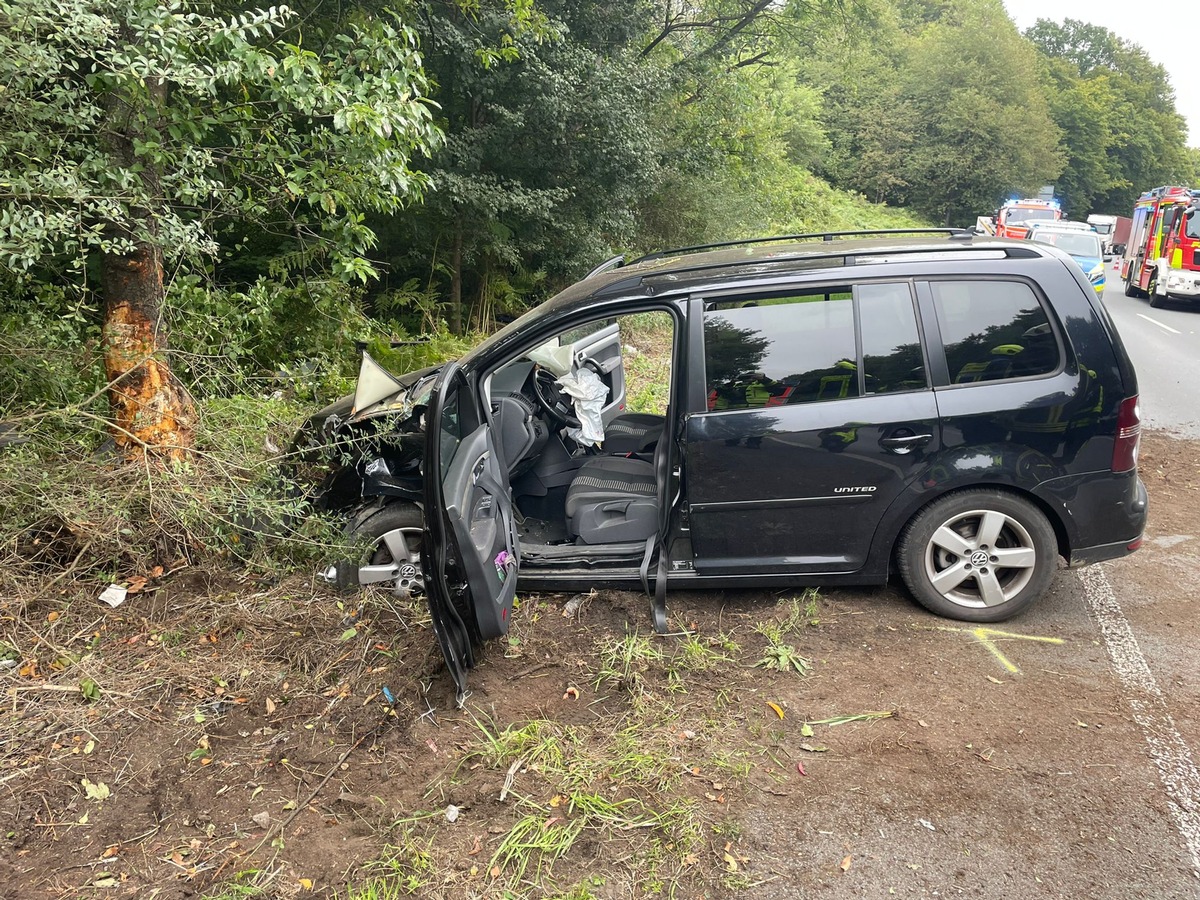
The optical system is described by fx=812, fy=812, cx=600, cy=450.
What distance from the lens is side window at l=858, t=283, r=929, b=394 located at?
151 inches

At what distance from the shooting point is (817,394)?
152 inches

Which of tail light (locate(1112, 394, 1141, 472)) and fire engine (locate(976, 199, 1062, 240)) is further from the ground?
fire engine (locate(976, 199, 1062, 240))

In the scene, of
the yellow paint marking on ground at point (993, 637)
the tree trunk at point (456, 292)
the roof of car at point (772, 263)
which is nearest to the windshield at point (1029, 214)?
the tree trunk at point (456, 292)

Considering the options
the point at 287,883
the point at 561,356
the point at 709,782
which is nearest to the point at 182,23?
the point at 561,356

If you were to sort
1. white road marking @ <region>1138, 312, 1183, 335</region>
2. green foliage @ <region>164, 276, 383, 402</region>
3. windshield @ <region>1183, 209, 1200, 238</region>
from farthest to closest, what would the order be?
windshield @ <region>1183, 209, 1200, 238</region> → white road marking @ <region>1138, 312, 1183, 335</region> → green foliage @ <region>164, 276, 383, 402</region>

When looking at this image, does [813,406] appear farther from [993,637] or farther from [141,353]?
[141,353]

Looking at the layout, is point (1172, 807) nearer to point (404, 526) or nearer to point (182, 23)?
point (404, 526)

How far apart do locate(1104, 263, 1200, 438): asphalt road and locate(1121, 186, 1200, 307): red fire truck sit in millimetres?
485

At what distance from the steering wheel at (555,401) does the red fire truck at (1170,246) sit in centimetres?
1809

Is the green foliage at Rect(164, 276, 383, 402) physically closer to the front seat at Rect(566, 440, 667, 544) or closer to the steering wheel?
the steering wheel

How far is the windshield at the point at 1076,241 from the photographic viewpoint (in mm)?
17156

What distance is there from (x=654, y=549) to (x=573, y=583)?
46cm

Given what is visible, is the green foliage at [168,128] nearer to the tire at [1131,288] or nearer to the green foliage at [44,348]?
the green foliage at [44,348]

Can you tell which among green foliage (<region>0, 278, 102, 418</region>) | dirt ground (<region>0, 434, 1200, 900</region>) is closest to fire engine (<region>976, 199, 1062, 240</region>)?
dirt ground (<region>0, 434, 1200, 900</region>)
